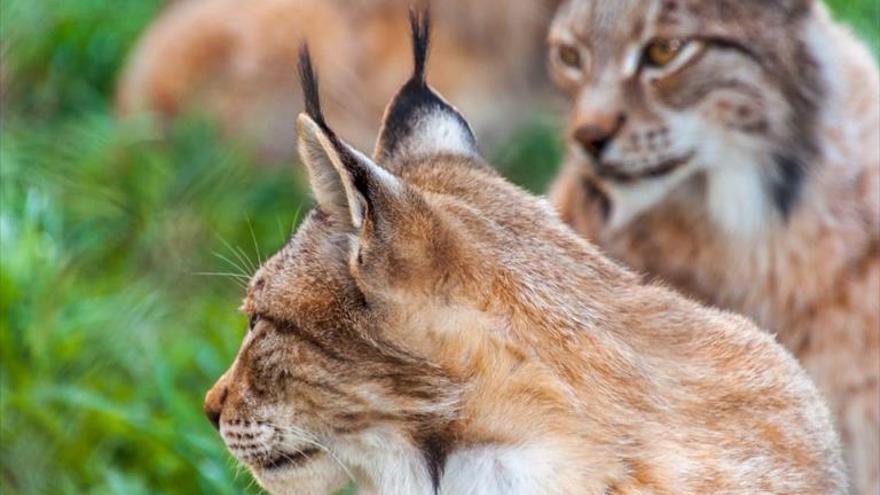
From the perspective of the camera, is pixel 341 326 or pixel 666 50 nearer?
pixel 341 326

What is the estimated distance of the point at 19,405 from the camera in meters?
4.80

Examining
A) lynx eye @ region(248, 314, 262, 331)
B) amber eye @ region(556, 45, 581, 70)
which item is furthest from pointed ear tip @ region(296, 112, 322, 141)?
amber eye @ region(556, 45, 581, 70)

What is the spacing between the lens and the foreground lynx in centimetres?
303

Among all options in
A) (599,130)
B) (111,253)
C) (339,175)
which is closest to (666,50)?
(599,130)

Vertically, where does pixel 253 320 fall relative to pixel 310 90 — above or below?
below

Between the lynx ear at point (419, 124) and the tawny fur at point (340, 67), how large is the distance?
3.14 m

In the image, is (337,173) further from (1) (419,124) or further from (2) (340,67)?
(2) (340,67)

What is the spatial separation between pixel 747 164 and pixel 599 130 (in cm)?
44

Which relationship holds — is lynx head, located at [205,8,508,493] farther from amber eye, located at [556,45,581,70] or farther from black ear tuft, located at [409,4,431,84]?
amber eye, located at [556,45,581,70]

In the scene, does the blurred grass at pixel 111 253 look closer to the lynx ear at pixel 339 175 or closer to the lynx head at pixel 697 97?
the lynx head at pixel 697 97

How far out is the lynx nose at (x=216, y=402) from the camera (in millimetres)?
3398

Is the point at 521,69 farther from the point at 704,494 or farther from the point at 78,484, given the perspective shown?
the point at 704,494

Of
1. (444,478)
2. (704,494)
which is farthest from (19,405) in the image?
(704,494)

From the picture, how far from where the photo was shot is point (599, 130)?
4.48 m
